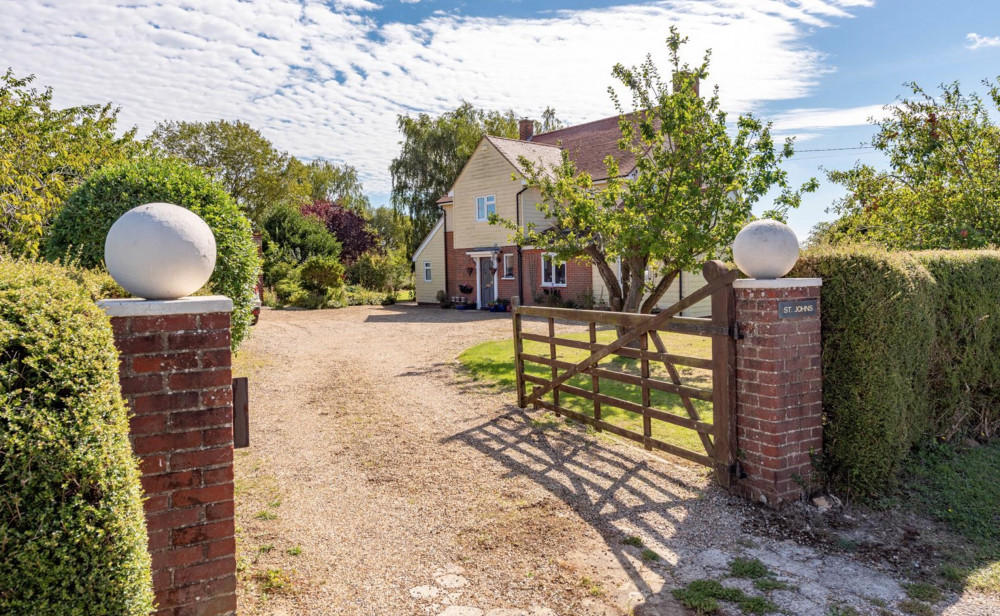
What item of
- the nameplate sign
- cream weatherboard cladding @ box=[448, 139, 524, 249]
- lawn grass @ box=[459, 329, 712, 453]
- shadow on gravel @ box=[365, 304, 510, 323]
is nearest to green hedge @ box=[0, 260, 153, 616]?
the nameplate sign

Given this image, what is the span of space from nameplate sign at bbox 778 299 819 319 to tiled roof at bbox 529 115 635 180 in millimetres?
18115

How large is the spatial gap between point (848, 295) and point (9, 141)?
12.8 meters

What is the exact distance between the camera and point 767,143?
11188 mm

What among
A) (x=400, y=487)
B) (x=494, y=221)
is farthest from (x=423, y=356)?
(x=400, y=487)

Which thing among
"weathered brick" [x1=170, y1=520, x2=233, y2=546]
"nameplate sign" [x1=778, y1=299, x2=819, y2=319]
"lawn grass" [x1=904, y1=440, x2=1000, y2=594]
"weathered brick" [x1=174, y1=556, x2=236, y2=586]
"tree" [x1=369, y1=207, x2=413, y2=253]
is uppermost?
"tree" [x1=369, y1=207, x2=413, y2=253]

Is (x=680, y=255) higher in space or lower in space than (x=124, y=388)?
higher

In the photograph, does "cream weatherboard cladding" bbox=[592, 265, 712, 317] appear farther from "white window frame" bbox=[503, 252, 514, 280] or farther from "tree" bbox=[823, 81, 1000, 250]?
"tree" bbox=[823, 81, 1000, 250]

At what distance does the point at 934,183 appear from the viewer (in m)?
11.4

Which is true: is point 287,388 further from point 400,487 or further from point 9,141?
point 9,141

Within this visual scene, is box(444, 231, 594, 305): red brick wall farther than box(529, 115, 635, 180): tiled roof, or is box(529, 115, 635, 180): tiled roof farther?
box(529, 115, 635, 180): tiled roof

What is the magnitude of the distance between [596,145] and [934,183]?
52.5ft

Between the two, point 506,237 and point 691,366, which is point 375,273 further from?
point 691,366

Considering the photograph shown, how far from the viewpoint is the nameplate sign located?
16.0 ft

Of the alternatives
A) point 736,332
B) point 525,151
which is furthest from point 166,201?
point 525,151
